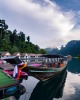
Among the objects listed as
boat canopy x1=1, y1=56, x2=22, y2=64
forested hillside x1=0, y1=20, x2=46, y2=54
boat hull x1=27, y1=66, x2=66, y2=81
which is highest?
forested hillside x1=0, y1=20, x2=46, y2=54

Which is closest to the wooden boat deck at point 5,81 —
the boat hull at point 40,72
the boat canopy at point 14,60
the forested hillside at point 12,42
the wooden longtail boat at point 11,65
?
the wooden longtail boat at point 11,65

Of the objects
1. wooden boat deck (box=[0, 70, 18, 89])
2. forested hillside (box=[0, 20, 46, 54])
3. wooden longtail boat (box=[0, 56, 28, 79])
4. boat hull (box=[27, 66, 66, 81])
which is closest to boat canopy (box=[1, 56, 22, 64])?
wooden longtail boat (box=[0, 56, 28, 79])

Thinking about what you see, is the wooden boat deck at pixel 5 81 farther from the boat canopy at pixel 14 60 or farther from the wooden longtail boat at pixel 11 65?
the boat canopy at pixel 14 60

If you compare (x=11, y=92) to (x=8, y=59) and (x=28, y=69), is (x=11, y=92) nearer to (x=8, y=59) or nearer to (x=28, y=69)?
(x=28, y=69)

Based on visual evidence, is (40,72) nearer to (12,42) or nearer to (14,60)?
(14,60)

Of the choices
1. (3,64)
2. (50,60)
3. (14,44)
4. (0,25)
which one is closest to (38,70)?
(3,64)

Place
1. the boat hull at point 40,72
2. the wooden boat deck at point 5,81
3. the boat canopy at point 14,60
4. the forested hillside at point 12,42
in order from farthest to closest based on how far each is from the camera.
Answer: the forested hillside at point 12,42 < the boat canopy at point 14,60 < the boat hull at point 40,72 < the wooden boat deck at point 5,81

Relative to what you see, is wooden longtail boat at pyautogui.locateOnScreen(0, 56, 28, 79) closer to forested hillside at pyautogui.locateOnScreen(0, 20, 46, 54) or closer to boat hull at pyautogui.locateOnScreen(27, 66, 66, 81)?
boat hull at pyautogui.locateOnScreen(27, 66, 66, 81)

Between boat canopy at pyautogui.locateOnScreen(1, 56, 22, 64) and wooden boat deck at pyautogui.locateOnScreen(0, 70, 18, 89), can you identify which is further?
boat canopy at pyautogui.locateOnScreen(1, 56, 22, 64)

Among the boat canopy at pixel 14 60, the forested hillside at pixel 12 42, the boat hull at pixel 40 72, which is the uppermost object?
the forested hillside at pixel 12 42

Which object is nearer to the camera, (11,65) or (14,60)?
(11,65)

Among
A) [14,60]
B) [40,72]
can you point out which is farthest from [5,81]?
[14,60]

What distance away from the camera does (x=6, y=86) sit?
52.2 ft

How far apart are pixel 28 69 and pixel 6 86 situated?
11.8 meters
